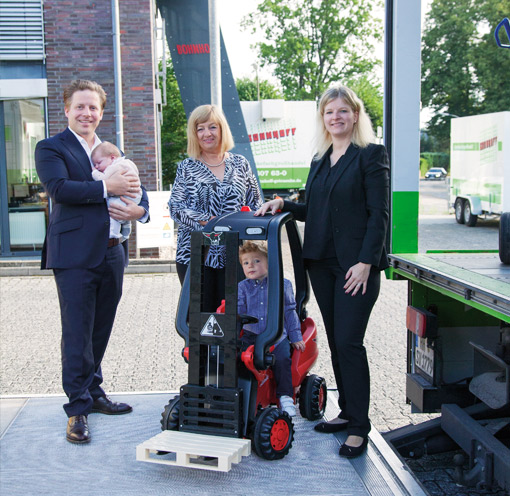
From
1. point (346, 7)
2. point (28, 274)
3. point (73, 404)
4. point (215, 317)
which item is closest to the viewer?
point (215, 317)

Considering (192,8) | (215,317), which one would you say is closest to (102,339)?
(215,317)

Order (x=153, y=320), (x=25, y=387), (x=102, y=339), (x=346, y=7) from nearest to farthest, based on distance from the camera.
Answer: (x=102, y=339) < (x=25, y=387) < (x=153, y=320) < (x=346, y=7)

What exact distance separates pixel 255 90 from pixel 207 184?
3983cm

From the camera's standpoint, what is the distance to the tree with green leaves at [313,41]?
3950 cm

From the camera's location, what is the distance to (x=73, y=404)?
155 inches

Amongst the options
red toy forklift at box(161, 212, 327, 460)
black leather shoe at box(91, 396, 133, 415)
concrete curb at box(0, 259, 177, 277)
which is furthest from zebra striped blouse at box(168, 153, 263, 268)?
concrete curb at box(0, 259, 177, 277)

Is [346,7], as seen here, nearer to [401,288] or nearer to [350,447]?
[401,288]

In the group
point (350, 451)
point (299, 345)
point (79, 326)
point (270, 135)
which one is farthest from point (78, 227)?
point (270, 135)

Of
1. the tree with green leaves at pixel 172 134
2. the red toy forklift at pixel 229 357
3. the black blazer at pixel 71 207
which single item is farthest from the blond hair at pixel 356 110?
the tree with green leaves at pixel 172 134

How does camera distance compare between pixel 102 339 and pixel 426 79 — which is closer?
pixel 426 79

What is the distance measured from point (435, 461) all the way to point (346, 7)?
129 feet

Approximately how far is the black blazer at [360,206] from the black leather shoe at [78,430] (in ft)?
5.42

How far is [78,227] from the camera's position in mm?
3916

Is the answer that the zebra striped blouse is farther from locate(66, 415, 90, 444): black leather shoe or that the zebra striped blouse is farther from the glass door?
the glass door
